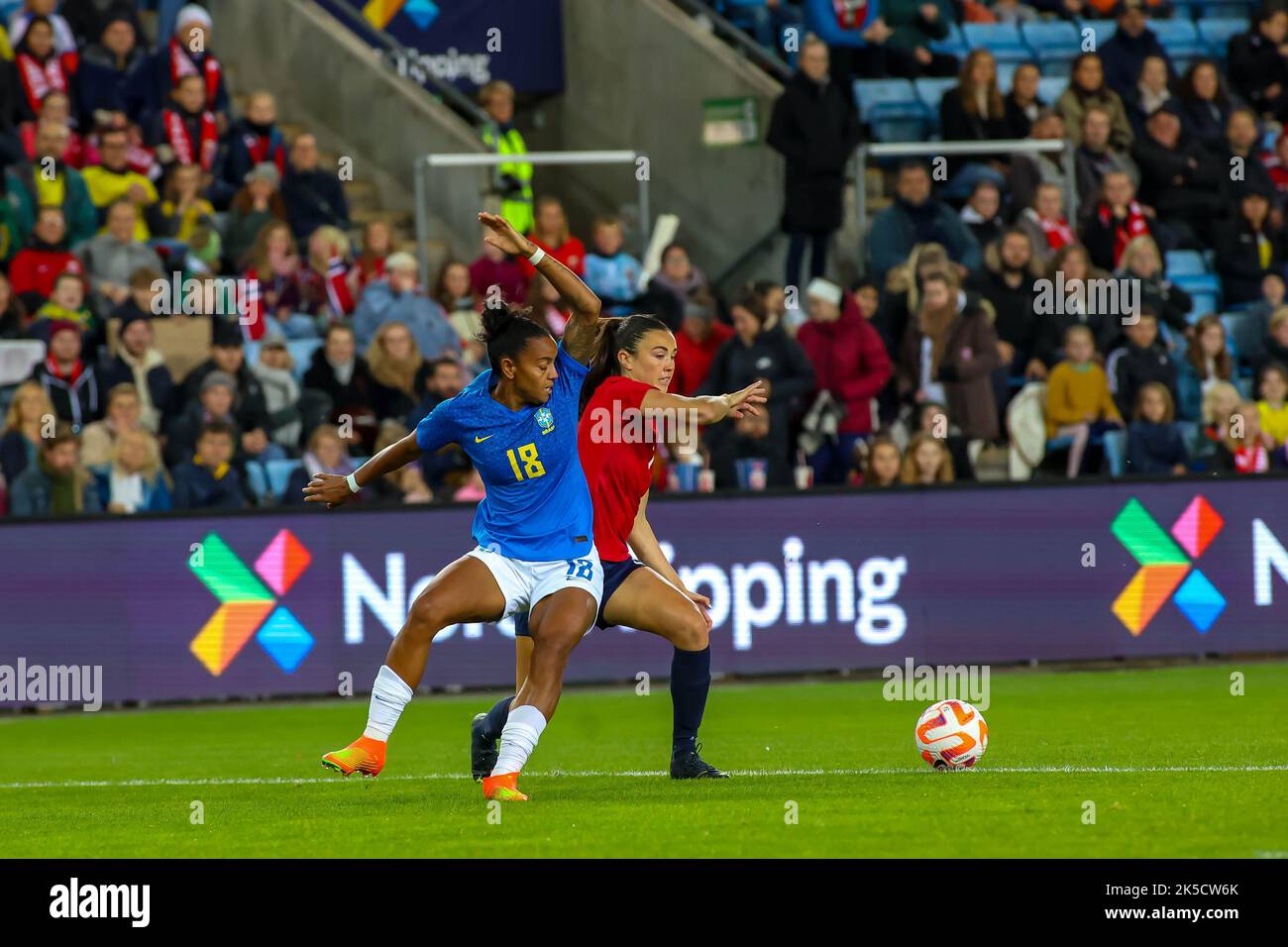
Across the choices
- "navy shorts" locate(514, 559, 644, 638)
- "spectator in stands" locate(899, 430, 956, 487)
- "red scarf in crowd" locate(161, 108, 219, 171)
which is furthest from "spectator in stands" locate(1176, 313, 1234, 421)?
"navy shorts" locate(514, 559, 644, 638)

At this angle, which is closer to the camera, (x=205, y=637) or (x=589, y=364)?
(x=589, y=364)

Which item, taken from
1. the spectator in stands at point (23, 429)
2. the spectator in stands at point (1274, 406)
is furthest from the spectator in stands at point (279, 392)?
the spectator in stands at point (1274, 406)

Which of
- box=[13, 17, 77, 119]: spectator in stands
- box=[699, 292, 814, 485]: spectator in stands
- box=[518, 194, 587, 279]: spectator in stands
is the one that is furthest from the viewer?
box=[13, 17, 77, 119]: spectator in stands

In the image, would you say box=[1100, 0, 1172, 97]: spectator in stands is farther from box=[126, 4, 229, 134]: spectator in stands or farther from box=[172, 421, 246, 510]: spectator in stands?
box=[172, 421, 246, 510]: spectator in stands

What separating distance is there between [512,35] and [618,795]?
15.7 meters

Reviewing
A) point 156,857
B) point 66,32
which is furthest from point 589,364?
point 66,32

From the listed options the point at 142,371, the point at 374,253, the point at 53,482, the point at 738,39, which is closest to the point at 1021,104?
the point at 738,39

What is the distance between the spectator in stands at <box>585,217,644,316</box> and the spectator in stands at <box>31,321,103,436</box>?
428 centimetres

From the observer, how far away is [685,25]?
22750 mm

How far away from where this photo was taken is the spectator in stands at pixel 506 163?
20.8 m

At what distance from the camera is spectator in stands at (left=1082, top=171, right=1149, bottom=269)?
20.7m

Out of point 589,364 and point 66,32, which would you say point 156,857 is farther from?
point 66,32

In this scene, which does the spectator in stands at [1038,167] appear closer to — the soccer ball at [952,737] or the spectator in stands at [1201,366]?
the spectator in stands at [1201,366]

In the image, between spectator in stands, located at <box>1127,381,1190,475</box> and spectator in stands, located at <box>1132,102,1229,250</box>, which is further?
spectator in stands, located at <box>1132,102,1229,250</box>
